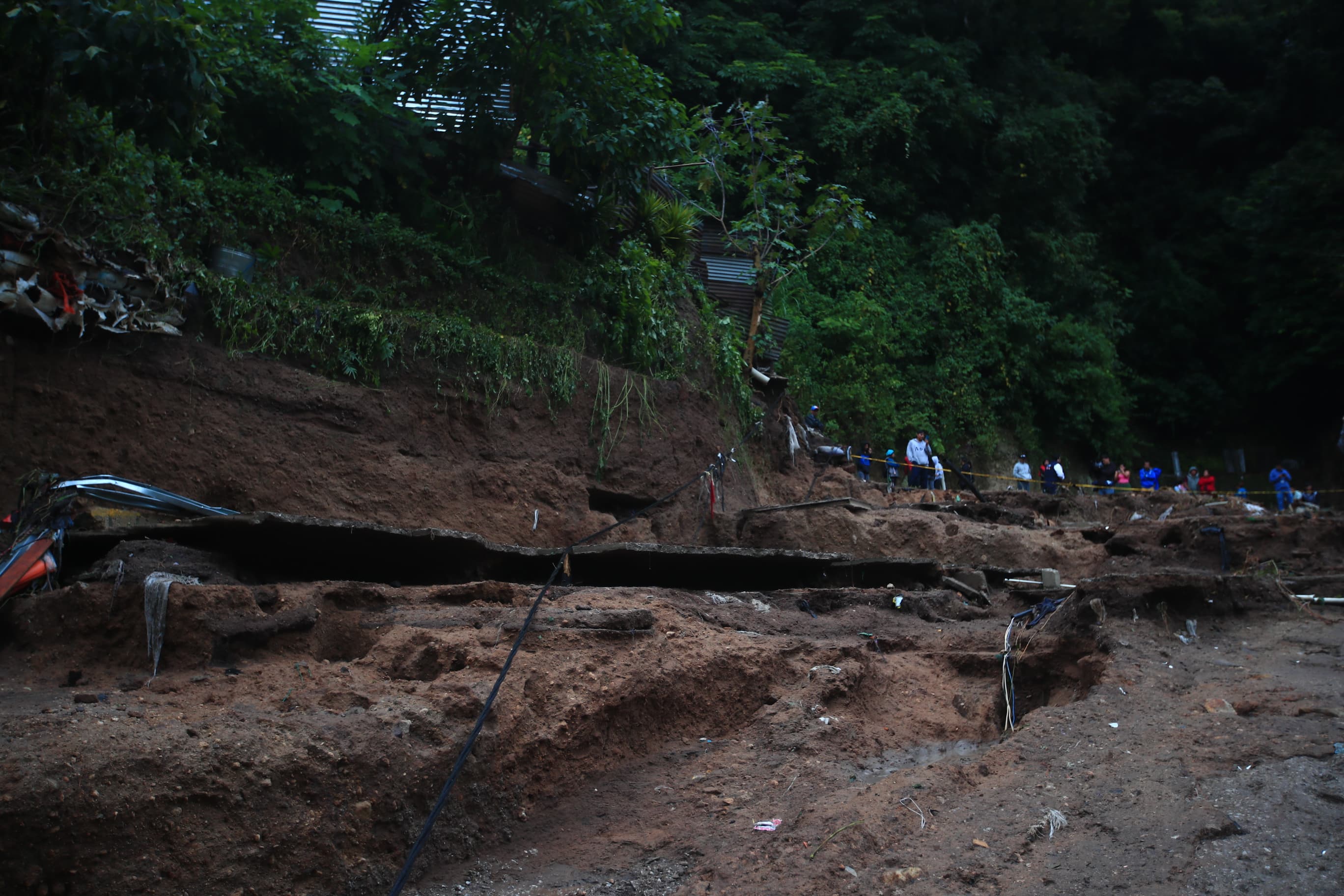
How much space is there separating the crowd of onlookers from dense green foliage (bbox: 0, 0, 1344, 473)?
3.48 ft

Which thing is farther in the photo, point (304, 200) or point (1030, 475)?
point (1030, 475)

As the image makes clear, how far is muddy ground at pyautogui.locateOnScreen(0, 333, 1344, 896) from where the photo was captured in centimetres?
387

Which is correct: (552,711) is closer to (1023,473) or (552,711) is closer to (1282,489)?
(1023,473)

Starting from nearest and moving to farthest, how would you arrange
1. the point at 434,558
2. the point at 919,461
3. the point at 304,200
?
the point at 434,558, the point at 304,200, the point at 919,461

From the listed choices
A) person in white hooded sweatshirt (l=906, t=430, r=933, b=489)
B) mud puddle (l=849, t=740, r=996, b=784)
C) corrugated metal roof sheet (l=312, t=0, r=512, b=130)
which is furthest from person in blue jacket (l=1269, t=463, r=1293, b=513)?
corrugated metal roof sheet (l=312, t=0, r=512, b=130)

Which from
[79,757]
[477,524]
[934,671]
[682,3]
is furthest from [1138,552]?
[682,3]

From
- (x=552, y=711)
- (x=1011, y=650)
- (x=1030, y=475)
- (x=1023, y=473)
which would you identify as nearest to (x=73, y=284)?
(x=552, y=711)

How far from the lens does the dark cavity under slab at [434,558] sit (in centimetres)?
604

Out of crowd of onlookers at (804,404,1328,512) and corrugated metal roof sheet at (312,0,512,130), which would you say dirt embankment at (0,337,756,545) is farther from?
crowd of onlookers at (804,404,1328,512)

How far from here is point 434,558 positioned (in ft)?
22.7

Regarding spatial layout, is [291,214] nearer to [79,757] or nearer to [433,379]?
[433,379]

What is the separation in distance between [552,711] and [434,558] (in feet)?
7.58

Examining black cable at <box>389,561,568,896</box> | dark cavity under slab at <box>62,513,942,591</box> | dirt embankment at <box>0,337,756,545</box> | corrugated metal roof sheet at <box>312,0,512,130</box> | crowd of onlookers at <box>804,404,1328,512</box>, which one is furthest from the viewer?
crowd of onlookers at <box>804,404,1328,512</box>

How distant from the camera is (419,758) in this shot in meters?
4.34
